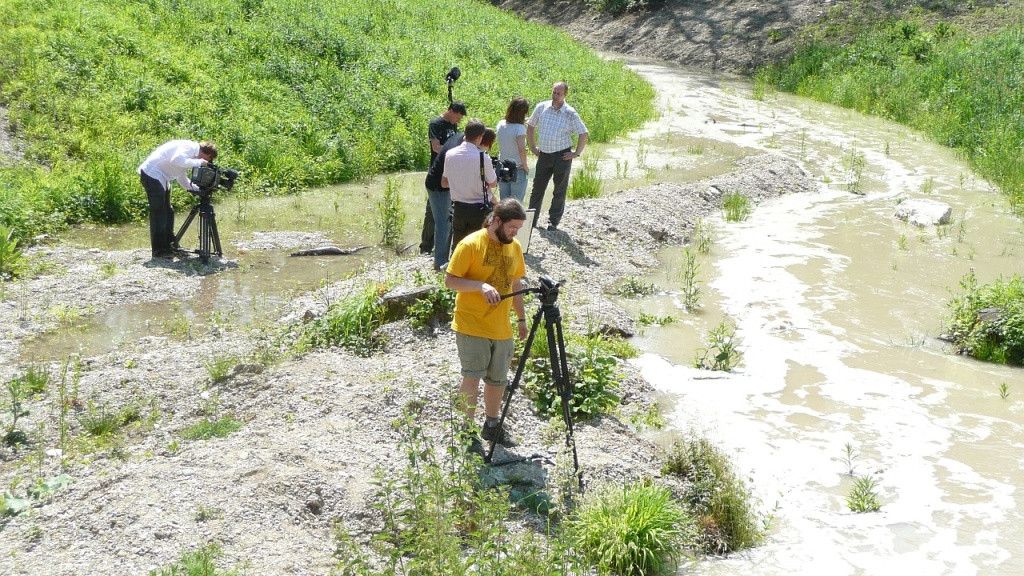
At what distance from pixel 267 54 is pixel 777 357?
14604 millimetres

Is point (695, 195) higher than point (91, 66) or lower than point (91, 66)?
lower

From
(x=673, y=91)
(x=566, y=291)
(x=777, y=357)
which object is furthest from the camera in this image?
(x=673, y=91)

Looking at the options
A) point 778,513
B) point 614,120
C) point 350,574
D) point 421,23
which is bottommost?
point 778,513

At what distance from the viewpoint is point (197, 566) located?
481 cm

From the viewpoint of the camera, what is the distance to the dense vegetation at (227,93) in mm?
14305

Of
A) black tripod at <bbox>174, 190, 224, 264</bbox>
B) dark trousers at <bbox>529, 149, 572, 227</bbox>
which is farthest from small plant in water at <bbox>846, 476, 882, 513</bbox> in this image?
black tripod at <bbox>174, 190, 224, 264</bbox>

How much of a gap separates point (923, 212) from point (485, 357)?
11726 millimetres

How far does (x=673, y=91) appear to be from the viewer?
97.8 feet

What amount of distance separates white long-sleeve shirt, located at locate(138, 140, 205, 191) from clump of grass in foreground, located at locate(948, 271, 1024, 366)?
899 centimetres

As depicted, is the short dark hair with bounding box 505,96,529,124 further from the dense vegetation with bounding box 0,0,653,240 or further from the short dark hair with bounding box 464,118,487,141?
the dense vegetation with bounding box 0,0,653,240

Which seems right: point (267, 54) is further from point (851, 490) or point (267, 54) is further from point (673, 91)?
point (851, 490)

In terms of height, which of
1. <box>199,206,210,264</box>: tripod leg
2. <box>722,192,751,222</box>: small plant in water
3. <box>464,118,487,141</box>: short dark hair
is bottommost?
<box>199,206,210,264</box>: tripod leg

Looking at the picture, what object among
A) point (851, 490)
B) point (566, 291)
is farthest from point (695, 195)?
point (851, 490)

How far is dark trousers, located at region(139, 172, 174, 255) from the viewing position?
437 inches
